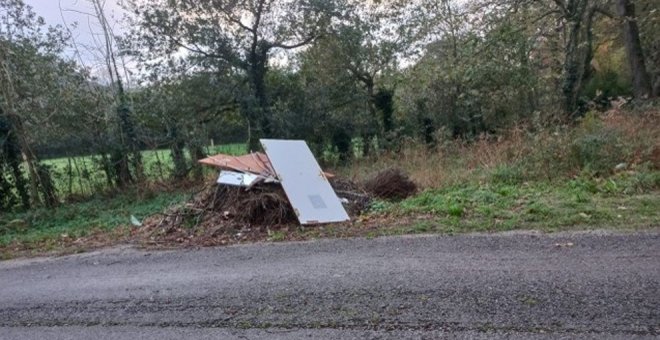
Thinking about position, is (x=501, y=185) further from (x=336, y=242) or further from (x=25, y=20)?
(x=25, y=20)

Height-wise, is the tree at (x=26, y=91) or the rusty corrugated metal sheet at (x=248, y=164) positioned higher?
the tree at (x=26, y=91)

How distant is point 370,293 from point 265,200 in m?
3.15

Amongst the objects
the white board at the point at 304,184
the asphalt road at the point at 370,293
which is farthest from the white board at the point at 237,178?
the asphalt road at the point at 370,293

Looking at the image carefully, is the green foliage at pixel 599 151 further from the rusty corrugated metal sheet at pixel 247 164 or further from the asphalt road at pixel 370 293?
the rusty corrugated metal sheet at pixel 247 164

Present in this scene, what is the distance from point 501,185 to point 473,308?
4.33m

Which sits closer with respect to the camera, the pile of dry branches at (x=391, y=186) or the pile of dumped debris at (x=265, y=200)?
the pile of dumped debris at (x=265, y=200)

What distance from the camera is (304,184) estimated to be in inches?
257

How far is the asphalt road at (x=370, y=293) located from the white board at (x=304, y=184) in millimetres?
1204

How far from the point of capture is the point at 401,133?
44.5 ft

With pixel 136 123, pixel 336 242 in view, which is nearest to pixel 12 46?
pixel 136 123

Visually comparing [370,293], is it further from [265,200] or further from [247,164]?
[247,164]

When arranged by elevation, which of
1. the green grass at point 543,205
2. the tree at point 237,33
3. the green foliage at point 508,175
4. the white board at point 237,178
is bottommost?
the green grass at point 543,205

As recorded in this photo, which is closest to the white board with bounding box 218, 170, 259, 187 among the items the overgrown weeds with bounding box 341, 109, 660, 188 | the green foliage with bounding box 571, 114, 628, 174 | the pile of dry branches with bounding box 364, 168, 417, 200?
the pile of dry branches with bounding box 364, 168, 417, 200

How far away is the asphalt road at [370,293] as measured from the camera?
2.59 m
